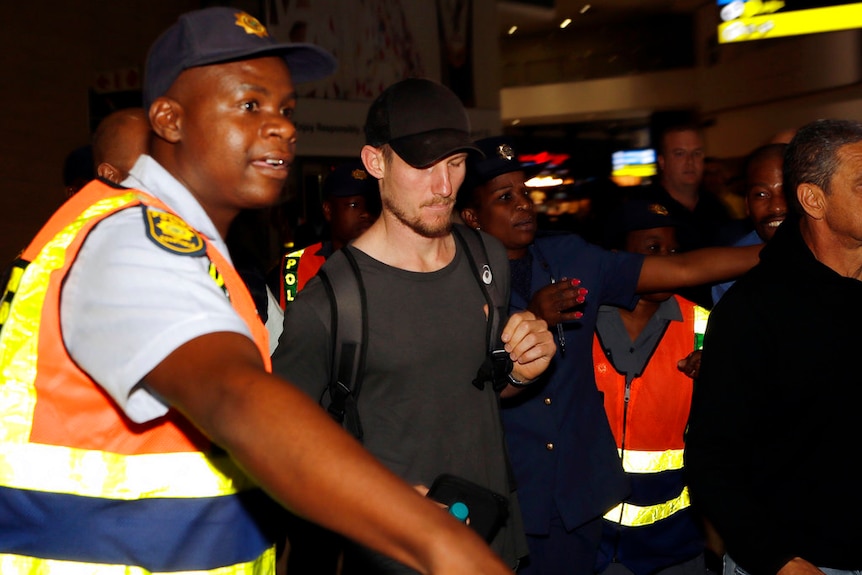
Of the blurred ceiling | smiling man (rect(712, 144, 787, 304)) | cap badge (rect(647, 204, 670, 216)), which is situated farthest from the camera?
the blurred ceiling

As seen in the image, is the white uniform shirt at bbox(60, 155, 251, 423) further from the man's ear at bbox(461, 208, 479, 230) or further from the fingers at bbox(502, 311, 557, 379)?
the man's ear at bbox(461, 208, 479, 230)

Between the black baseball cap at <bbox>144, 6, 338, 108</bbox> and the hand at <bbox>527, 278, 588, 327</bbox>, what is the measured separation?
1.62 metres

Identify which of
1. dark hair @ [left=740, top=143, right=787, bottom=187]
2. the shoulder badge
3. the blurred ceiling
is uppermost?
the blurred ceiling

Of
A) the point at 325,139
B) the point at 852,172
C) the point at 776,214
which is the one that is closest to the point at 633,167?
the point at 325,139

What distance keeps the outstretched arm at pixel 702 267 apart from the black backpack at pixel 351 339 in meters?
1.09

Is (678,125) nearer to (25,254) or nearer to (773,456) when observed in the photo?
(773,456)

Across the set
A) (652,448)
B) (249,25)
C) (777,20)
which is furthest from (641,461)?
(777,20)

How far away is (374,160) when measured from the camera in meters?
3.17

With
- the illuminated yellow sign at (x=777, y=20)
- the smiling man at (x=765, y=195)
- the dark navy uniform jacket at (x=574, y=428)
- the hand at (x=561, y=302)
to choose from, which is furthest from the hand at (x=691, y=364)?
the illuminated yellow sign at (x=777, y=20)

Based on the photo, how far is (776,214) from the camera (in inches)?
192

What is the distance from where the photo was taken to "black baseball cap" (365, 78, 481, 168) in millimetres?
2998

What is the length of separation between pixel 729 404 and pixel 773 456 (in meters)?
0.22

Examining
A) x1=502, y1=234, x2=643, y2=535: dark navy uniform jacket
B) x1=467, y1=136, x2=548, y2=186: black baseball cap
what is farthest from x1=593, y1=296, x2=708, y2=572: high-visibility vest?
x1=467, y1=136, x2=548, y2=186: black baseball cap

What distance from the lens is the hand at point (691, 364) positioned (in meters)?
4.08
